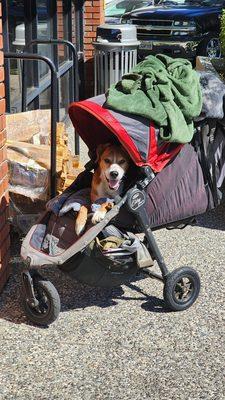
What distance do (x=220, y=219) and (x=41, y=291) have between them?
2.52m

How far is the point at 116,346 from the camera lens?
147 inches

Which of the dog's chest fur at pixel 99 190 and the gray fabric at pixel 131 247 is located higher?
the dog's chest fur at pixel 99 190

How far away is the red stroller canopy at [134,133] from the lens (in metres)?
3.62

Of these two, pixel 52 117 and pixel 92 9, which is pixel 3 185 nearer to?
pixel 52 117

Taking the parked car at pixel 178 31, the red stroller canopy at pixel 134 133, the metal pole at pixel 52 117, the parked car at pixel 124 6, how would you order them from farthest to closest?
the parked car at pixel 124 6 < the parked car at pixel 178 31 < the metal pole at pixel 52 117 < the red stroller canopy at pixel 134 133

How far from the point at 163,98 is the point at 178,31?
1048 cm

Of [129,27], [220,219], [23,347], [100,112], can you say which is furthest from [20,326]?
[129,27]

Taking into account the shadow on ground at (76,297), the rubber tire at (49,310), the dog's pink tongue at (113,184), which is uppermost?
the dog's pink tongue at (113,184)

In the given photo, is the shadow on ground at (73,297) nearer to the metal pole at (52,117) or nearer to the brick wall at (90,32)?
the metal pole at (52,117)

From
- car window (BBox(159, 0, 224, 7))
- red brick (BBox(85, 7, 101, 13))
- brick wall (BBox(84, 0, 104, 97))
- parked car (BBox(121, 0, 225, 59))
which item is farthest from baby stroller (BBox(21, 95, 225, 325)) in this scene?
car window (BBox(159, 0, 224, 7))

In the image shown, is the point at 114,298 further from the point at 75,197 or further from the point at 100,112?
the point at 100,112

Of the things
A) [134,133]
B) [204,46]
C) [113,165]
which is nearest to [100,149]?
[113,165]

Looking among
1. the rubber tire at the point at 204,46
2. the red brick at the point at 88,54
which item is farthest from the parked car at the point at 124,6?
the red brick at the point at 88,54

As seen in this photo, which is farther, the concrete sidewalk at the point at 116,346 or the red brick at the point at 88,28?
the red brick at the point at 88,28
